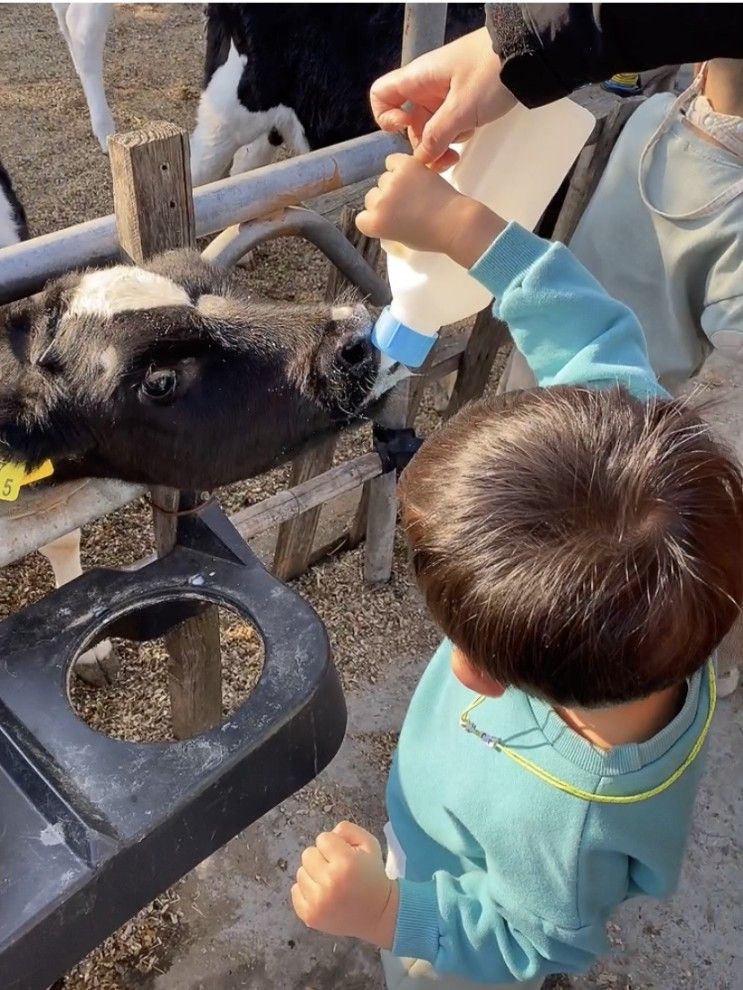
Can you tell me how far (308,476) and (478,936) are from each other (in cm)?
161

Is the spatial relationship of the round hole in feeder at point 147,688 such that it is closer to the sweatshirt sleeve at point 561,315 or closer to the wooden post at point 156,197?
the wooden post at point 156,197

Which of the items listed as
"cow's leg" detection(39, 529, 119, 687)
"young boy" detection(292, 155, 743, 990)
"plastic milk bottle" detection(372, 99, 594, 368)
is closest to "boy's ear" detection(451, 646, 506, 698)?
"young boy" detection(292, 155, 743, 990)

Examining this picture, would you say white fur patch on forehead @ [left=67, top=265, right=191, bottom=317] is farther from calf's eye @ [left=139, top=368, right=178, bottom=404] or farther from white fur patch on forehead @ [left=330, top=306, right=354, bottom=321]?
Result: white fur patch on forehead @ [left=330, top=306, right=354, bottom=321]

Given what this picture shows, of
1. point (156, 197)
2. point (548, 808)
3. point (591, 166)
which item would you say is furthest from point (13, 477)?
point (591, 166)

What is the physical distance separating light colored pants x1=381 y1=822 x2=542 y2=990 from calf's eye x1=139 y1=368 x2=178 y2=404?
34.5 inches

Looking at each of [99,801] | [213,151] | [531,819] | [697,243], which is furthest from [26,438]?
[213,151]

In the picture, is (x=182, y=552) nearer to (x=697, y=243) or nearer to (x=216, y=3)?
(x=697, y=243)

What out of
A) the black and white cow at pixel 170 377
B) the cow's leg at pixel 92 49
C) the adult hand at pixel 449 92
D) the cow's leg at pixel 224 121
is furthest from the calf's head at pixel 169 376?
the cow's leg at pixel 92 49

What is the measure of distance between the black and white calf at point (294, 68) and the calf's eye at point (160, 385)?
281cm

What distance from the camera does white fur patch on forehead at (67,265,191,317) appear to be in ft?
5.38

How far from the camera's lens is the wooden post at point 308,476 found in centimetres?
213

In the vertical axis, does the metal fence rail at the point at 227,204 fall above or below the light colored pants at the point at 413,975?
above

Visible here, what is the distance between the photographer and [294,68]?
404 cm

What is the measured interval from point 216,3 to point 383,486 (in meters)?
2.70
